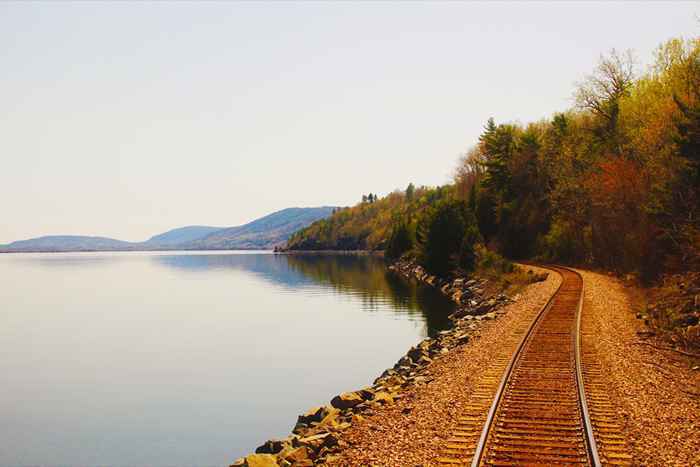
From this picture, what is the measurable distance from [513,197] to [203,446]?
65610 millimetres

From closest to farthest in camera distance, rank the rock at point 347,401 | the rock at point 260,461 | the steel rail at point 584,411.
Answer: the steel rail at point 584,411
the rock at point 260,461
the rock at point 347,401

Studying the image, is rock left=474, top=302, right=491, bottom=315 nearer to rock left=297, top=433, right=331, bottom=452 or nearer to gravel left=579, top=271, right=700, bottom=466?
gravel left=579, top=271, right=700, bottom=466

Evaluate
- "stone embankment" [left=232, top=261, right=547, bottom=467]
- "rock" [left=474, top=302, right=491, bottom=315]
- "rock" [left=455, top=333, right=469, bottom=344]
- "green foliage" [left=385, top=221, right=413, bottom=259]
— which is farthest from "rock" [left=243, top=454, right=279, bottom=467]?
"green foliage" [left=385, top=221, right=413, bottom=259]

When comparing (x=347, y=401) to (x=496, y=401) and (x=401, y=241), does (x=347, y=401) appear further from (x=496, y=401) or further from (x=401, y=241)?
(x=401, y=241)

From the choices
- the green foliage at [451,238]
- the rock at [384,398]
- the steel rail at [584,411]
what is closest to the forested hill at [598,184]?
the green foliage at [451,238]

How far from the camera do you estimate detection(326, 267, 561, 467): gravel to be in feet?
37.8

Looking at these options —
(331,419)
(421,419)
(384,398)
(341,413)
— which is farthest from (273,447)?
(421,419)

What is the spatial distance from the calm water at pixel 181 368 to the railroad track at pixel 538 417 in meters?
9.35

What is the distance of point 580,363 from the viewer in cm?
1786

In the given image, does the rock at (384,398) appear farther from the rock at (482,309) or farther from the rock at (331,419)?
the rock at (482,309)

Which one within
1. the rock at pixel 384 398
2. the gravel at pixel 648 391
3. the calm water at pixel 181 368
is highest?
the gravel at pixel 648 391

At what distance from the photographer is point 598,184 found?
41.8 m

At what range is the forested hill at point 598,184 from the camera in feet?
89.7

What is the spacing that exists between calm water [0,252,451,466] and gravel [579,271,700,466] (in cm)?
1174
